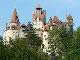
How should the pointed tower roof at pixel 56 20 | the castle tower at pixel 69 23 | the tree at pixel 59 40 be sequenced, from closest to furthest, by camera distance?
the tree at pixel 59 40 → the castle tower at pixel 69 23 → the pointed tower roof at pixel 56 20

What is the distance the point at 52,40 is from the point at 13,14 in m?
33.4

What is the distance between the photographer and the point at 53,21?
5059 inches

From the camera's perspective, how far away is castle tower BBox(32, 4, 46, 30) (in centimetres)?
13175

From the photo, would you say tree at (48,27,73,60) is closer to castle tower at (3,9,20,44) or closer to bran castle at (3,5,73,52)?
bran castle at (3,5,73,52)

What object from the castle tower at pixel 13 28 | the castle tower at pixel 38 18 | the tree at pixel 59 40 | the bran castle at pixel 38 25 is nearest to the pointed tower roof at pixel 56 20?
the bran castle at pixel 38 25

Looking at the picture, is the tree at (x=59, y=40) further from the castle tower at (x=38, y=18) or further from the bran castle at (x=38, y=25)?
the castle tower at (x=38, y=18)

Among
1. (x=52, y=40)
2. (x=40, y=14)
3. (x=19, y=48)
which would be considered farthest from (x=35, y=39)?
(x=19, y=48)

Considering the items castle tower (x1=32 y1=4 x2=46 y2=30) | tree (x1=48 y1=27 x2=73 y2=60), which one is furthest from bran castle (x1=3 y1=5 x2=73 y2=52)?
tree (x1=48 y1=27 x2=73 y2=60)

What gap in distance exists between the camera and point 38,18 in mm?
134250

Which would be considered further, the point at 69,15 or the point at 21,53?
the point at 69,15

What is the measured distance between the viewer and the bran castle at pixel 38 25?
126562 millimetres

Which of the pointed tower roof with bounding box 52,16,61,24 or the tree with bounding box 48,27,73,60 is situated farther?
A: the pointed tower roof with bounding box 52,16,61,24

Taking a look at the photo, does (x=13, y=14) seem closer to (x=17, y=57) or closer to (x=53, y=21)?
(x=53, y=21)

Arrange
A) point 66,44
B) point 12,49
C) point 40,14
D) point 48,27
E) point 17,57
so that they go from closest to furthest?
point 17,57, point 12,49, point 66,44, point 48,27, point 40,14
